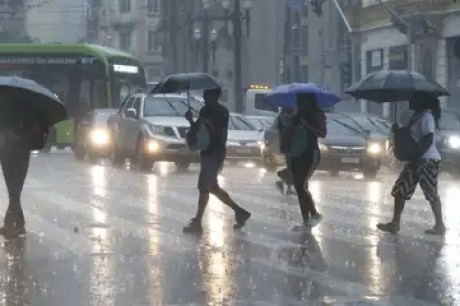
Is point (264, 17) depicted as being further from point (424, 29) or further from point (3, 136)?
Result: point (3, 136)

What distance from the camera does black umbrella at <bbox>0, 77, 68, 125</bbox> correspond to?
47.4ft

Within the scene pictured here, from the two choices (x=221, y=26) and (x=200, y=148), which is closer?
(x=200, y=148)

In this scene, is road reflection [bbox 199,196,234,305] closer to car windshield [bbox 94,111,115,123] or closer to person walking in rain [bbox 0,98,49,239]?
person walking in rain [bbox 0,98,49,239]

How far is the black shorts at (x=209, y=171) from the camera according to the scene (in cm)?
1526

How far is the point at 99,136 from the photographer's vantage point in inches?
1425

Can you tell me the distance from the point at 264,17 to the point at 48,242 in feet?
226

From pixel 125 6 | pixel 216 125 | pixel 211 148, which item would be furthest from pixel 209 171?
pixel 125 6

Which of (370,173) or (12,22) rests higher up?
(12,22)

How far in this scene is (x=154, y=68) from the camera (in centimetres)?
9825

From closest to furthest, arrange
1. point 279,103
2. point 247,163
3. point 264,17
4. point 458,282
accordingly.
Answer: point 458,282, point 279,103, point 247,163, point 264,17

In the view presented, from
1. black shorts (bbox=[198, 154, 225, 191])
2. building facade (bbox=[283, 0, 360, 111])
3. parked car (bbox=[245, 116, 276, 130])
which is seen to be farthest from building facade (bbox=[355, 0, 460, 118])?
black shorts (bbox=[198, 154, 225, 191])

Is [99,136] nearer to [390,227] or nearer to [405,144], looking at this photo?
[390,227]

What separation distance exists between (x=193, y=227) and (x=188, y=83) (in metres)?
2.90

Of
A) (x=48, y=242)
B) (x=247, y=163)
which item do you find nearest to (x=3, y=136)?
(x=48, y=242)
